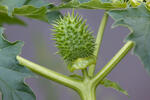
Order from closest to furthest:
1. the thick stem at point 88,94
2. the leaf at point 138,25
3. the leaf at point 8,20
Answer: the leaf at point 138,25 → the thick stem at point 88,94 → the leaf at point 8,20

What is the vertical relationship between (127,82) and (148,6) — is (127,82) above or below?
below

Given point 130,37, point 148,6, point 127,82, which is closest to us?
point 130,37

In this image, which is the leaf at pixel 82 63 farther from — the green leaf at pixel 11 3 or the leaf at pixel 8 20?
the leaf at pixel 8 20

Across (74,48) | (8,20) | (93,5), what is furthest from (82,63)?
(8,20)

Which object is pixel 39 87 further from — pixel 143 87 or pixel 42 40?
pixel 143 87

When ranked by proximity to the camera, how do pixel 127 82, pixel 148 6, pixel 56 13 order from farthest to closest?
pixel 127 82 → pixel 56 13 → pixel 148 6

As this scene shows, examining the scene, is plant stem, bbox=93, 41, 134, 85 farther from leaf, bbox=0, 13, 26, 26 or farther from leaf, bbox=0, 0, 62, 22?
leaf, bbox=0, 13, 26, 26

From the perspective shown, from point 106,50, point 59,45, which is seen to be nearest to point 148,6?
point 59,45

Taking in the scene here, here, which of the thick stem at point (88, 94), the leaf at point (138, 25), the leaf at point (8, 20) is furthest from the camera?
the leaf at point (8, 20)

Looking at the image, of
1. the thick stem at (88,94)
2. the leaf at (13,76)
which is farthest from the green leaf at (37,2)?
the thick stem at (88,94)
